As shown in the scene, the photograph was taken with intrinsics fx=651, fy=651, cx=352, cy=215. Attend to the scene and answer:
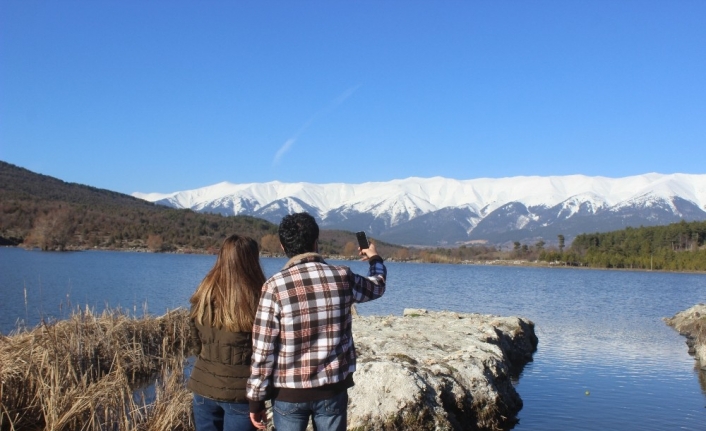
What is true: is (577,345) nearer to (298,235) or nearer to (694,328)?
(694,328)

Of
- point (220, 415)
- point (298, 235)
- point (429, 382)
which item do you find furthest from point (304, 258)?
point (429, 382)

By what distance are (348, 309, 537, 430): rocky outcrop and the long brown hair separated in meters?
4.30

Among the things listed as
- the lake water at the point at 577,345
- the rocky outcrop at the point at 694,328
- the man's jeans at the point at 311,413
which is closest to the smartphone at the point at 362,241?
the man's jeans at the point at 311,413

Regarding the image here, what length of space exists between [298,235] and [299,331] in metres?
0.67

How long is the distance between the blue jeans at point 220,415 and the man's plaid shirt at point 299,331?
1.15 feet

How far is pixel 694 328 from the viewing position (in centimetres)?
2414

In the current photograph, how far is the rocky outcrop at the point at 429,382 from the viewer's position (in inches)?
337

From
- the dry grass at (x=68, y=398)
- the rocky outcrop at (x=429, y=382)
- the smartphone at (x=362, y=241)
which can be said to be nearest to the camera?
the smartphone at (x=362, y=241)

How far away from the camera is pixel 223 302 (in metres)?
4.54

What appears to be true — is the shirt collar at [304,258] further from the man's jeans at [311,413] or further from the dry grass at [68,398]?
the dry grass at [68,398]

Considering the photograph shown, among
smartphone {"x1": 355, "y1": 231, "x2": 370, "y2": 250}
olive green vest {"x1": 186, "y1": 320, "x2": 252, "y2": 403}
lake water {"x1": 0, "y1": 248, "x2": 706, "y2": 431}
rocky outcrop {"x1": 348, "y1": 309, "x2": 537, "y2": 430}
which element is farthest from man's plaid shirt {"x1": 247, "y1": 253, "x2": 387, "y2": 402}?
lake water {"x1": 0, "y1": 248, "x2": 706, "y2": 431}

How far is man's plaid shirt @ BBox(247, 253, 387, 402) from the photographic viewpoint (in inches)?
166

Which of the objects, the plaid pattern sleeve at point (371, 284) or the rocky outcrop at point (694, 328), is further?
the rocky outcrop at point (694, 328)

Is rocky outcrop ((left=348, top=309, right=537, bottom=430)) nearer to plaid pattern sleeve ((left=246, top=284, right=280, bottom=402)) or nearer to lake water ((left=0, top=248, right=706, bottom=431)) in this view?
lake water ((left=0, top=248, right=706, bottom=431))
